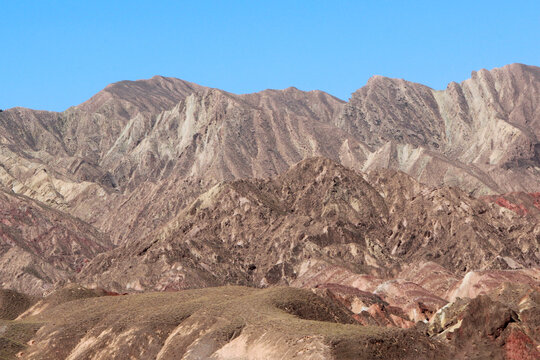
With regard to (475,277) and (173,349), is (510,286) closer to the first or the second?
(173,349)

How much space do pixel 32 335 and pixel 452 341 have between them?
41373 mm

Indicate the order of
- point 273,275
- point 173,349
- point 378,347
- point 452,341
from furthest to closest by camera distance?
point 273,275, point 173,349, point 452,341, point 378,347

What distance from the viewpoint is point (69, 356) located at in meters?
94.1

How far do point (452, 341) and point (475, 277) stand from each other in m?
73.7

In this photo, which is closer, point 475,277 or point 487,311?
point 487,311

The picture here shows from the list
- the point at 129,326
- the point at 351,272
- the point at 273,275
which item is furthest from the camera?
the point at 273,275

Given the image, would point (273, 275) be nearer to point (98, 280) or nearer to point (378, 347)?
point (98, 280)

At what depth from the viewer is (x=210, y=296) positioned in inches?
3846

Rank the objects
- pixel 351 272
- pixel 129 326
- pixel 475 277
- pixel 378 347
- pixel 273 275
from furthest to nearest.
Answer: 1. pixel 273 275
2. pixel 351 272
3. pixel 475 277
4. pixel 129 326
5. pixel 378 347

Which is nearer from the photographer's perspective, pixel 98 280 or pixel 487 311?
pixel 487 311

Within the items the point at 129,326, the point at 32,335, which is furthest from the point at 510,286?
the point at 32,335

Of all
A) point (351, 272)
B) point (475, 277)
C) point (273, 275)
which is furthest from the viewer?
point (273, 275)

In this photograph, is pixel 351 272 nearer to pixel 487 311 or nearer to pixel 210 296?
pixel 210 296

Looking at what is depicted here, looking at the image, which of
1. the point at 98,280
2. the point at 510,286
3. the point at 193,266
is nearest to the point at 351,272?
the point at 193,266
